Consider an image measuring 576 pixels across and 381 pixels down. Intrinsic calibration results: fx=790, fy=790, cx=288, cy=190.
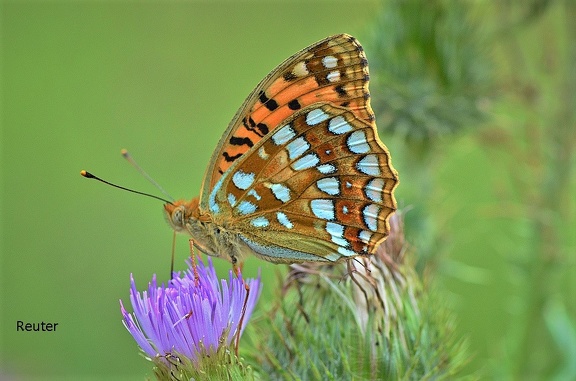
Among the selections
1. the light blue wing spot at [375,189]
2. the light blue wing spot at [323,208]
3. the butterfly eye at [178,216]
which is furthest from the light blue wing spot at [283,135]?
the butterfly eye at [178,216]

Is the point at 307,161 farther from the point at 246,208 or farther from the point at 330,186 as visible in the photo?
the point at 246,208

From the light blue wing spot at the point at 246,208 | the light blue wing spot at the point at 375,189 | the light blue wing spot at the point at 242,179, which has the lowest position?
the light blue wing spot at the point at 246,208

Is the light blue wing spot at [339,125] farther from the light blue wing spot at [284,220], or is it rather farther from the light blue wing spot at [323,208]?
the light blue wing spot at [284,220]

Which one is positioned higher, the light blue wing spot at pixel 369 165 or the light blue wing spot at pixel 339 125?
the light blue wing spot at pixel 339 125

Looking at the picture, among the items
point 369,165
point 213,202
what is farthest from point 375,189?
point 213,202

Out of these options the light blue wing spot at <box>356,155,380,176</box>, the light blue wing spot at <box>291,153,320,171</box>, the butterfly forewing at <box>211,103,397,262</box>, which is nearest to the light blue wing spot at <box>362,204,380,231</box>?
the butterfly forewing at <box>211,103,397,262</box>

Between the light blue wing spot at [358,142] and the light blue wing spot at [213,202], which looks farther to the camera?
the light blue wing spot at [213,202]

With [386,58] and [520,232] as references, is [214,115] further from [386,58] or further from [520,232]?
[520,232]
